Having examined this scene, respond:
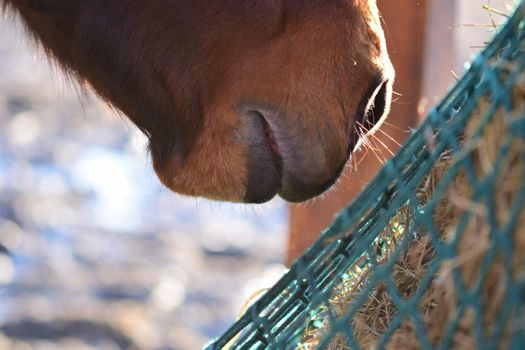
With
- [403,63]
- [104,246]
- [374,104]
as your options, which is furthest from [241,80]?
[104,246]

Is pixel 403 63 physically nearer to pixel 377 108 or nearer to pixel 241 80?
pixel 377 108

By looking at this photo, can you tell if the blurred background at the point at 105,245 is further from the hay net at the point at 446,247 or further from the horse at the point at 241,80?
the hay net at the point at 446,247

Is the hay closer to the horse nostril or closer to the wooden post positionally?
the horse nostril

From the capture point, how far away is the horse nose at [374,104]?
1.60 meters

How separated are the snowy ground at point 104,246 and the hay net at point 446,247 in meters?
2.55

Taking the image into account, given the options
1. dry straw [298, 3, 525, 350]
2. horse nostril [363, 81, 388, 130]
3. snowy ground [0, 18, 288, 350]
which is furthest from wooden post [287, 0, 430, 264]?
snowy ground [0, 18, 288, 350]

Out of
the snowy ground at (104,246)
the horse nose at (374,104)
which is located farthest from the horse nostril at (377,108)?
the snowy ground at (104,246)

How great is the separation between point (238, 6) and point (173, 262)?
3396 mm

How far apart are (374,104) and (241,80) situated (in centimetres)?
23

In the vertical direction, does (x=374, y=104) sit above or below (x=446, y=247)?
above

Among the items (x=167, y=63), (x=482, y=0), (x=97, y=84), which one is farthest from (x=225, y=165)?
(x=482, y=0)

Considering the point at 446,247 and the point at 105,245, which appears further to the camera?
the point at 105,245

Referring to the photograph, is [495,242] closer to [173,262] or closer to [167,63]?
[167,63]

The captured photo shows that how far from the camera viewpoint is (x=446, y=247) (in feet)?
2.85
